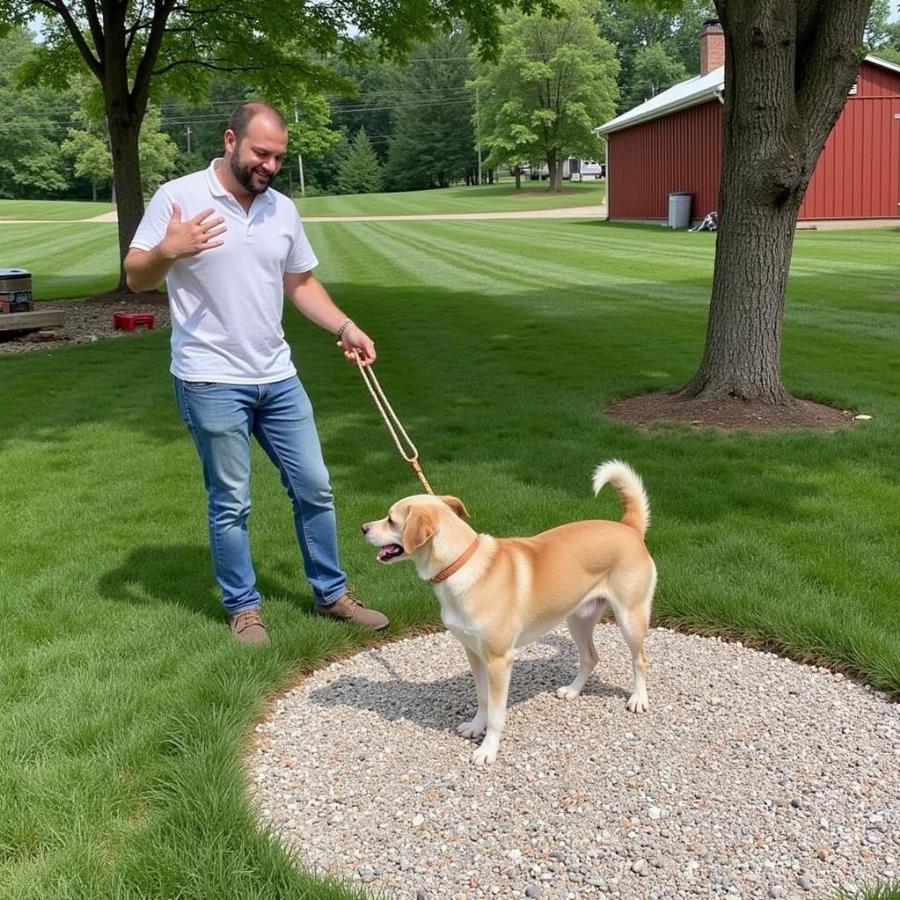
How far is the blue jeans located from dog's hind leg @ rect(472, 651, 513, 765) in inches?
55.7

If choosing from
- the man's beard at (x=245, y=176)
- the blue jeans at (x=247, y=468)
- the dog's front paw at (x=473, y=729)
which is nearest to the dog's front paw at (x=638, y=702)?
the dog's front paw at (x=473, y=729)

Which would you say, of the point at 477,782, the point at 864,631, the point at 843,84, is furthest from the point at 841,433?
the point at 477,782

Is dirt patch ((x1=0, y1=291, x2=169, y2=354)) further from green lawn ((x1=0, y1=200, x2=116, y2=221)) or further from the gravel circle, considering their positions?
green lawn ((x1=0, y1=200, x2=116, y2=221))

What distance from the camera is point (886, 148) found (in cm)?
3056

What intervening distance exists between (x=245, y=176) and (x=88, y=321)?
12.3m

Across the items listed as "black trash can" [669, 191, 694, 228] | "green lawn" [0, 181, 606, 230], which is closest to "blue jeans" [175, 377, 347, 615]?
"black trash can" [669, 191, 694, 228]

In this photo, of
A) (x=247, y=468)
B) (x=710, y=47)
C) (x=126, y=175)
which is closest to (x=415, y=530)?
(x=247, y=468)

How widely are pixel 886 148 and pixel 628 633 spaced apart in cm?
3198

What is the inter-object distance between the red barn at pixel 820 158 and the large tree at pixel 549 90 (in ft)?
90.9

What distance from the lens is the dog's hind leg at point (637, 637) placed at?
3.62 m

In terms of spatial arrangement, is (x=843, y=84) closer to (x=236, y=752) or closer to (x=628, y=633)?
(x=628, y=633)

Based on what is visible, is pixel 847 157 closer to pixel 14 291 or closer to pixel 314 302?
pixel 14 291

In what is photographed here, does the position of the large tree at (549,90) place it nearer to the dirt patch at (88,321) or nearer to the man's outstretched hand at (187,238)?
the dirt patch at (88,321)

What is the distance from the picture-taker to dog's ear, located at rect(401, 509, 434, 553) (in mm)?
3248
